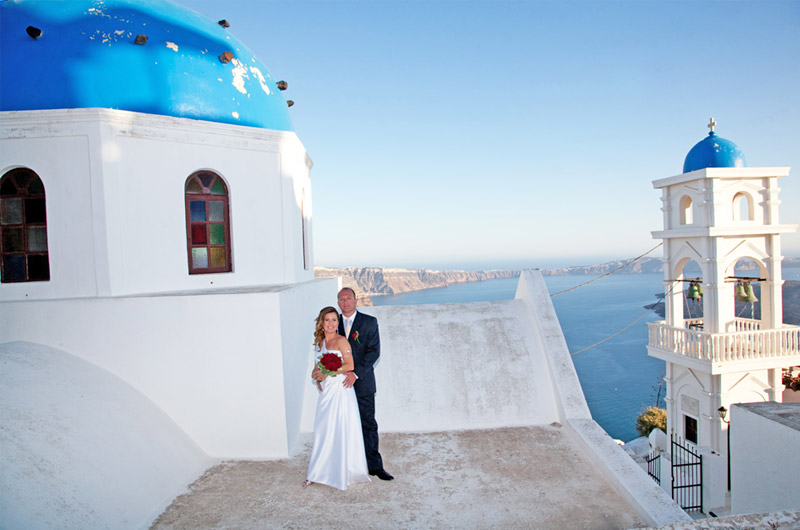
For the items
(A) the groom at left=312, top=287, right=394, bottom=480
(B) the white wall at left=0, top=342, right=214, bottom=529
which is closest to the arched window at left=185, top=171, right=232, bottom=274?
(B) the white wall at left=0, top=342, right=214, bottom=529

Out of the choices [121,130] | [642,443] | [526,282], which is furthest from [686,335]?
[121,130]

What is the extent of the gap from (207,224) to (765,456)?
6.40m

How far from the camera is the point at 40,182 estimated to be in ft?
16.5

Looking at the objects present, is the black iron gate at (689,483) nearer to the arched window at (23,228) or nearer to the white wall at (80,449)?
the white wall at (80,449)

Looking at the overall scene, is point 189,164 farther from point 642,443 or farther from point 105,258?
point 642,443

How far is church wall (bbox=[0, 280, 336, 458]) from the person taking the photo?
15.4 feet

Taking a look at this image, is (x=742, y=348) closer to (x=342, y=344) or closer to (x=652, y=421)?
(x=342, y=344)

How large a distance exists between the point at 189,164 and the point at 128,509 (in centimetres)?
364

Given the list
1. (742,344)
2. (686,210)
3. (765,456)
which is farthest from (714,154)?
(765,456)

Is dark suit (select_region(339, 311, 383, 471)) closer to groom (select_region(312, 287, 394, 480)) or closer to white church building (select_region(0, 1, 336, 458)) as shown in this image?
groom (select_region(312, 287, 394, 480))

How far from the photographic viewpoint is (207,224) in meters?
5.64

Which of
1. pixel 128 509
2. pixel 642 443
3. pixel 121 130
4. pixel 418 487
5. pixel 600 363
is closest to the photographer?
pixel 128 509

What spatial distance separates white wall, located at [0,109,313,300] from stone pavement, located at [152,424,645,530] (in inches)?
93.8

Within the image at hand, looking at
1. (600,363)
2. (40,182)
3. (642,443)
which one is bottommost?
(600,363)
